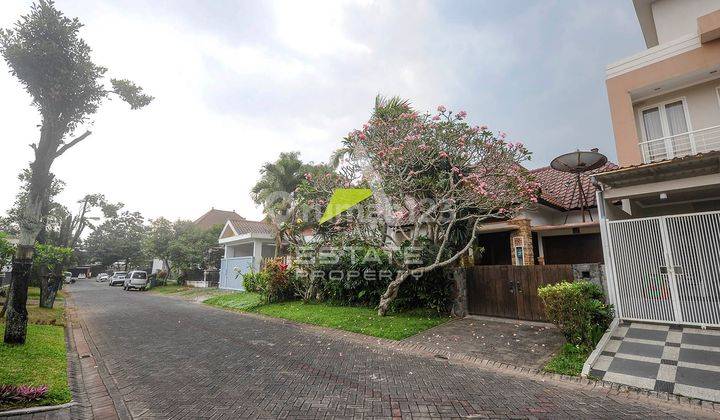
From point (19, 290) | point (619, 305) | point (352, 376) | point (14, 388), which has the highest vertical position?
point (19, 290)

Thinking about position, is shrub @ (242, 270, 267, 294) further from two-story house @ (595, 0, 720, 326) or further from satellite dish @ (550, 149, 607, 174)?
two-story house @ (595, 0, 720, 326)

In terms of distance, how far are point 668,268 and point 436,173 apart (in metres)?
5.54

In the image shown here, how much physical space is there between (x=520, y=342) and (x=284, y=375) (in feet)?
16.0

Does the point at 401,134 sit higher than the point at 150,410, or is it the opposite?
the point at 401,134

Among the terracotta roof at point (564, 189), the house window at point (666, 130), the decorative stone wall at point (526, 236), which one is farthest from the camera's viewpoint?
the terracotta roof at point (564, 189)

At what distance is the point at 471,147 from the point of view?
9180 mm

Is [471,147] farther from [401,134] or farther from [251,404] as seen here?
[251,404]

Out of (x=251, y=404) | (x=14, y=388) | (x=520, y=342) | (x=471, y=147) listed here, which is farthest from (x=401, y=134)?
(x=14, y=388)

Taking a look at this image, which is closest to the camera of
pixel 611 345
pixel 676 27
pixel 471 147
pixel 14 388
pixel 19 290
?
pixel 14 388

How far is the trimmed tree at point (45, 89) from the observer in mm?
6746

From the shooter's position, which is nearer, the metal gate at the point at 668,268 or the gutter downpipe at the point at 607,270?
the gutter downpipe at the point at 607,270

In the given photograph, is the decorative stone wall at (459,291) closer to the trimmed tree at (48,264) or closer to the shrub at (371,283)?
the shrub at (371,283)

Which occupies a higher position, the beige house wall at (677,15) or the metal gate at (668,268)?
the beige house wall at (677,15)

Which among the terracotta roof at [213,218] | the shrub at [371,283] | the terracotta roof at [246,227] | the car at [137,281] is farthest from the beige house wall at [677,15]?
the terracotta roof at [213,218]
